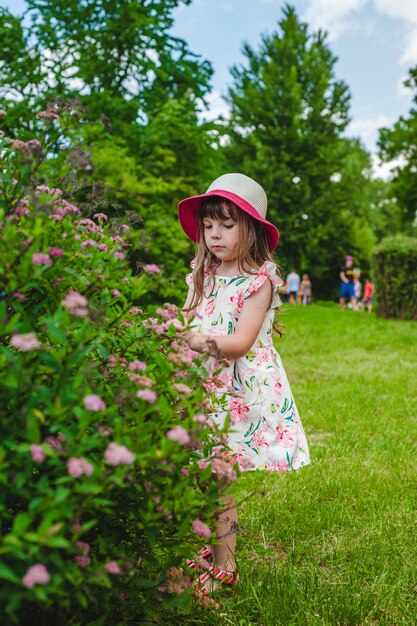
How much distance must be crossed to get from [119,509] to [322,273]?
100 ft

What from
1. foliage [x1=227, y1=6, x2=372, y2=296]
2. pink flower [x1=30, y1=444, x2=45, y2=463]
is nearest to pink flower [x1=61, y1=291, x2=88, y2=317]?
pink flower [x1=30, y1=444, x2=45, y2=463]

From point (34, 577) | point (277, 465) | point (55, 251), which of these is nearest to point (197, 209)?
point (277, 465)

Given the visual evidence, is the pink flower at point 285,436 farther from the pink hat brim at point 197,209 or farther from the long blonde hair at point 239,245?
the pink hat brim at point 197,209

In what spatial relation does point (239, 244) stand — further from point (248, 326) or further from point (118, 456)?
point (118, 456)

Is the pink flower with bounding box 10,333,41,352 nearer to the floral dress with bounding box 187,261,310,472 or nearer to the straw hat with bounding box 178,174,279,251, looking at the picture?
the floral dress with bounding box 187,261,310,472

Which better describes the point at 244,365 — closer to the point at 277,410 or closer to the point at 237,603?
the point at 277,410

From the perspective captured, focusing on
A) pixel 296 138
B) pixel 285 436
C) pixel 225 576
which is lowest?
pixel 225 576

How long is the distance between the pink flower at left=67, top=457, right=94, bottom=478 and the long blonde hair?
5.52ft

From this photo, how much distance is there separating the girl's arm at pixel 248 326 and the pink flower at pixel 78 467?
1213mm

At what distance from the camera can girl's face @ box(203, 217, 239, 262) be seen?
2.90 meters

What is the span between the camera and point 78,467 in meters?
1.24

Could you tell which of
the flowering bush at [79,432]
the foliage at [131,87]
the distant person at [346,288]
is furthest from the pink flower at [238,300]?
the distant person at [346,288]

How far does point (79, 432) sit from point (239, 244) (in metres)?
1.77

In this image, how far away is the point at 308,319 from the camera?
1388cm
